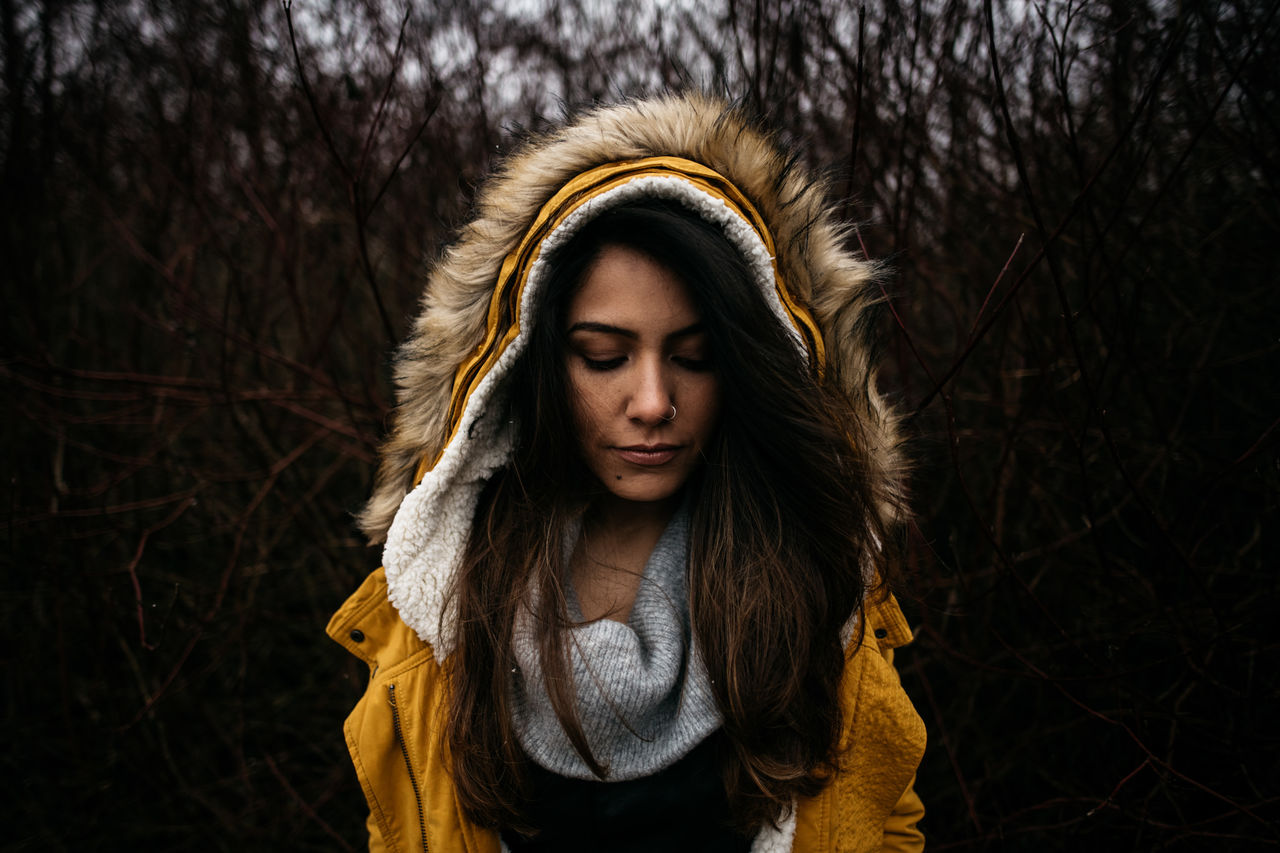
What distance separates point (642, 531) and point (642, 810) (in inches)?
22.0

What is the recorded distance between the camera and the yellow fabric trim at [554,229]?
1.26m

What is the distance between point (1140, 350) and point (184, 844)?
3.99 metres

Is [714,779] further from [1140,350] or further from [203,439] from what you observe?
[203,439]

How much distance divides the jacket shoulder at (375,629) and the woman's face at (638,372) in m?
0.55

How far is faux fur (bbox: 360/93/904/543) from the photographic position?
1.34 metres

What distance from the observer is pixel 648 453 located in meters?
1.29

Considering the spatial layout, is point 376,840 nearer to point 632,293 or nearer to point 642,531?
point 642,531

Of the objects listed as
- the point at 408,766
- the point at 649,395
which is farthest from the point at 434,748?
the point at 649,395

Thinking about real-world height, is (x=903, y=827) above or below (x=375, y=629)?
below

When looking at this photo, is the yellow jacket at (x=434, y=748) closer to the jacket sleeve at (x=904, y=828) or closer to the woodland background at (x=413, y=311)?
the jacket sleeve at (x=904, y=828)

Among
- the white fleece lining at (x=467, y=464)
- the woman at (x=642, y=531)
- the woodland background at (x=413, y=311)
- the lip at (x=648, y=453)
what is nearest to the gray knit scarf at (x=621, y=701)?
the woman at (x=642, y=531)

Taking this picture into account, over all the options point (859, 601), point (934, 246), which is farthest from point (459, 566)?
point (934, 246)

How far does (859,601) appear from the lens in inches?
55.6

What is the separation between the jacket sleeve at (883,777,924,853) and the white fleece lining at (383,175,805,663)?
43.1 inches
